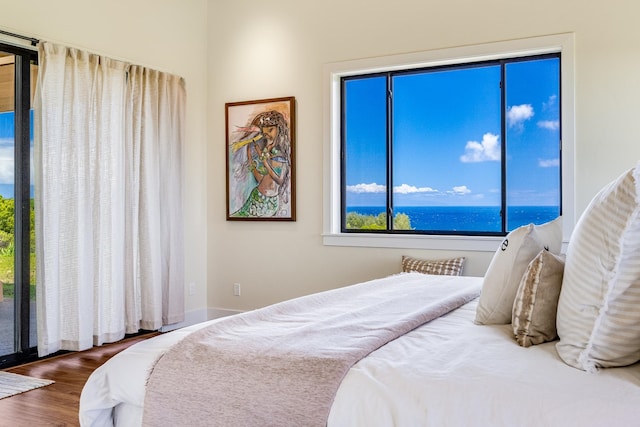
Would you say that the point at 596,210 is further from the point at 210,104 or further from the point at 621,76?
the point at 210,104

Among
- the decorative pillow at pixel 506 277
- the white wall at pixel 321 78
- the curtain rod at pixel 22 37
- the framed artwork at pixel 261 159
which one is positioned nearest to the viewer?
the decorative pillow at pixel 506 277

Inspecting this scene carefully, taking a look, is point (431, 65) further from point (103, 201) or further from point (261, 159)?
point (103, 201)

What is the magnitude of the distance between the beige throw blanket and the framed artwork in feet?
10.2

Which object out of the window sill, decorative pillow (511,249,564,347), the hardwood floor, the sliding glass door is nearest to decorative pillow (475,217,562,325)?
decorative pillow (511,249,564,347)

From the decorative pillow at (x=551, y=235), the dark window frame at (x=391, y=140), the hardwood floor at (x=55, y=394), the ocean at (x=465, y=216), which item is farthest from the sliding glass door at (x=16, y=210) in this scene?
the decorative pillow at (x=551, y=235)

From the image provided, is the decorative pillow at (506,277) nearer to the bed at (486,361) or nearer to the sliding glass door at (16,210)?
the bed at (486,361)

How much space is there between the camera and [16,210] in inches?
155

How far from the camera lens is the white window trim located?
415 centimetres

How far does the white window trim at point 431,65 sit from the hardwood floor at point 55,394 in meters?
2.04

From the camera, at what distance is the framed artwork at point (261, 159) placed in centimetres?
516

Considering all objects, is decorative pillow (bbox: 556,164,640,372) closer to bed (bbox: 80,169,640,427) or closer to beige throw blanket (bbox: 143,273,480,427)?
bed (bbox: 80,169,640,427)

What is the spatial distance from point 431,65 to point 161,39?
2319mm

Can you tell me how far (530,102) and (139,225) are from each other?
13.4 feet

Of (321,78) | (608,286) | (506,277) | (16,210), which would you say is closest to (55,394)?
(16,210)
